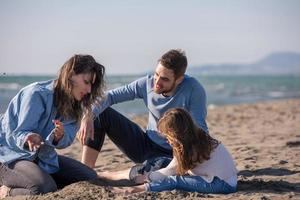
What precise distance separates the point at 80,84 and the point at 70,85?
0.08 metres

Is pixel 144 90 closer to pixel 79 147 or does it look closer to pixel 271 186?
pixel 271 186

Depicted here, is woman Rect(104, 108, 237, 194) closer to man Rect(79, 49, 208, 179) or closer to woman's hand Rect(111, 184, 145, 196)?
woman's hand Rect(111, 184, 145, 196)

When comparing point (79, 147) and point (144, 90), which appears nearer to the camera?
point (144, 90)

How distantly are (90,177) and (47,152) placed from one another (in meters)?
0.55

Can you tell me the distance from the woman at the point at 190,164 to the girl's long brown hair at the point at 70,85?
64 centimetres

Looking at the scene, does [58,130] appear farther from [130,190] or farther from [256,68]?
[256,68]

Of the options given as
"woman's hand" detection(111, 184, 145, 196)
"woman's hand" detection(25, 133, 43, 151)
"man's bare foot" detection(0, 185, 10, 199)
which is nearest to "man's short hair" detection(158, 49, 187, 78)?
"woman's hand" detection(111, 184, 145, 196)

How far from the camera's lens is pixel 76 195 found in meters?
4.57

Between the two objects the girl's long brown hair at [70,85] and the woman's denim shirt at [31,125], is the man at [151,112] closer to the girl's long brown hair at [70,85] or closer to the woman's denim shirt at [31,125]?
the girl's long brown hair at [70,85]

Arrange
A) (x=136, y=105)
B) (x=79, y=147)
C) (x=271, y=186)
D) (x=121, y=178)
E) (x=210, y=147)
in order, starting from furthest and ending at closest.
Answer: (x=136, y=105), (x=79, y=147), (x=121, y=178), (x=271, y=186), (x=210, y=147)

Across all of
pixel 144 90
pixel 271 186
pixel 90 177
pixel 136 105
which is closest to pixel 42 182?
pixel 90 177

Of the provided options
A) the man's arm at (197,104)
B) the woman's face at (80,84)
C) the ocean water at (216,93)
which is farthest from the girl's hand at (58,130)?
the ocean water at (216,93)

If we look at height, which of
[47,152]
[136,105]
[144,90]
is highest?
[144,90]

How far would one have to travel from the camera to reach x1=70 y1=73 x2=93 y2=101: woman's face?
15.1 ft
